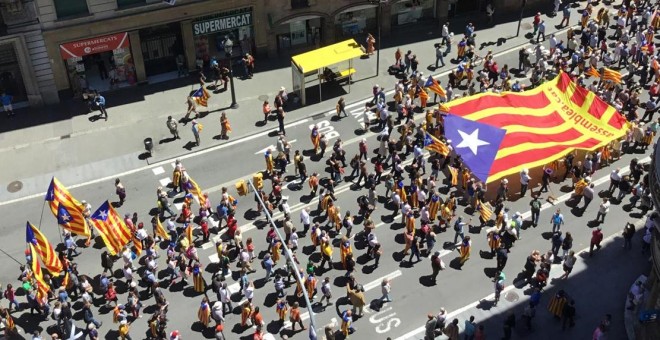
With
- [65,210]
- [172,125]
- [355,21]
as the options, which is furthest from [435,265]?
[355,21]

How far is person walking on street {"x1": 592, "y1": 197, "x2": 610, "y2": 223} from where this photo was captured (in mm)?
37062

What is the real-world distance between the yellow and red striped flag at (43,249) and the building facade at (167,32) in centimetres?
1560

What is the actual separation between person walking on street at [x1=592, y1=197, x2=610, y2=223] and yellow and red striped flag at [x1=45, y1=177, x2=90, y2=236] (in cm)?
2456

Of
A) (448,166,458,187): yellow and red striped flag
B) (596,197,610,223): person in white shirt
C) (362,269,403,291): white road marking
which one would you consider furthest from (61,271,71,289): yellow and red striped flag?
(596,197,610,223): person in white shirt

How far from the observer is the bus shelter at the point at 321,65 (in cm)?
4497

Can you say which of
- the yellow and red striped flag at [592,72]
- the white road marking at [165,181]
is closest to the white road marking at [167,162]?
the white road marking at [165,181]

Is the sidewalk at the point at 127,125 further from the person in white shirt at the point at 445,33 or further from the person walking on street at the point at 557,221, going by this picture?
the person walking on street at the point at 557,221

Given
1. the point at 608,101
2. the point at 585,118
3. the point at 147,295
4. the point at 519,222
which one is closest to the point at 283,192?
the point at 147,295

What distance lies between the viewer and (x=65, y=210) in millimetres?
33812

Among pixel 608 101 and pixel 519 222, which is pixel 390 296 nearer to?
pixel 519 222

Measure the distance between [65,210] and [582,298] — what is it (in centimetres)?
2357

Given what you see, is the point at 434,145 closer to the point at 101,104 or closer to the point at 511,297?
the point at 511,297

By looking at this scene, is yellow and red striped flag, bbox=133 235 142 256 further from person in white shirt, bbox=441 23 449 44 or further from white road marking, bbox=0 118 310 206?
person in white shirt, bbox=441 23 449 44

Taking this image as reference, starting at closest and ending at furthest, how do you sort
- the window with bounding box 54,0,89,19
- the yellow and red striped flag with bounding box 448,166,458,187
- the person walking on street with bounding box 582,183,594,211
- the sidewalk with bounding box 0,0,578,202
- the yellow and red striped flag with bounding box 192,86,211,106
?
the person walking on street with bounding box 582,183,594,211
the yellow and red striped flag with bounding box 448,166,458,187
the sidewalk with bounding box 0,0,578,202
the window with bounding box 54,0,89,19
the yellow and red striped flag with bounding box 192,86,211,106
